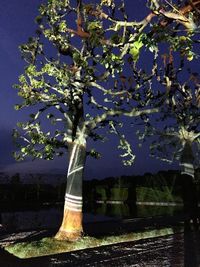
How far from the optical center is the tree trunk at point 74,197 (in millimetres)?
13891

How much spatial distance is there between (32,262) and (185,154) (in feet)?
40.1

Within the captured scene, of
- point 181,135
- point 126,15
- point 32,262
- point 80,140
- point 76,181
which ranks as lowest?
point 32,262

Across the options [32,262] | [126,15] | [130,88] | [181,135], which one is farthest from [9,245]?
[181,135]

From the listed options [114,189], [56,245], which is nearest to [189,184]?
[56,245]

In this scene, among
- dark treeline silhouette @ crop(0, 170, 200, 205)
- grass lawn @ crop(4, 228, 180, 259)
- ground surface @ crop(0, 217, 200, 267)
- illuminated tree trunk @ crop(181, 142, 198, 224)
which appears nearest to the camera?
ground surface @ crop(0, 217, 200, 267)

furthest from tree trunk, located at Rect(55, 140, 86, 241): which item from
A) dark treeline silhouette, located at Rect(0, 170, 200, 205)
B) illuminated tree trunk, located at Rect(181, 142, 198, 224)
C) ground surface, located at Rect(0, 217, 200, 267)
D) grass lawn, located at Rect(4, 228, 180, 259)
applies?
dark treeline silhouette, located at Rect(0, 170, 200, 205)

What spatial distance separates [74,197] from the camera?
14133 mm

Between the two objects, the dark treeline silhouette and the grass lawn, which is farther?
the dark treeline silhouette

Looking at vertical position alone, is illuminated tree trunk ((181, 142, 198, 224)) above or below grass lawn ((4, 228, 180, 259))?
above

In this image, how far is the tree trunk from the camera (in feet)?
45.6

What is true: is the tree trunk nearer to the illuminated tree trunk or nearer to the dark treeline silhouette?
the illuminated tree trunk

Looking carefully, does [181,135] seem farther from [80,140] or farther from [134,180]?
[134,180]

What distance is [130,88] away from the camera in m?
A: 15.1

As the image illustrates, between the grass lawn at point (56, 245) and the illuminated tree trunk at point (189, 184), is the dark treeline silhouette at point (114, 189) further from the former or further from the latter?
the grass lawn at point (56, 245)
